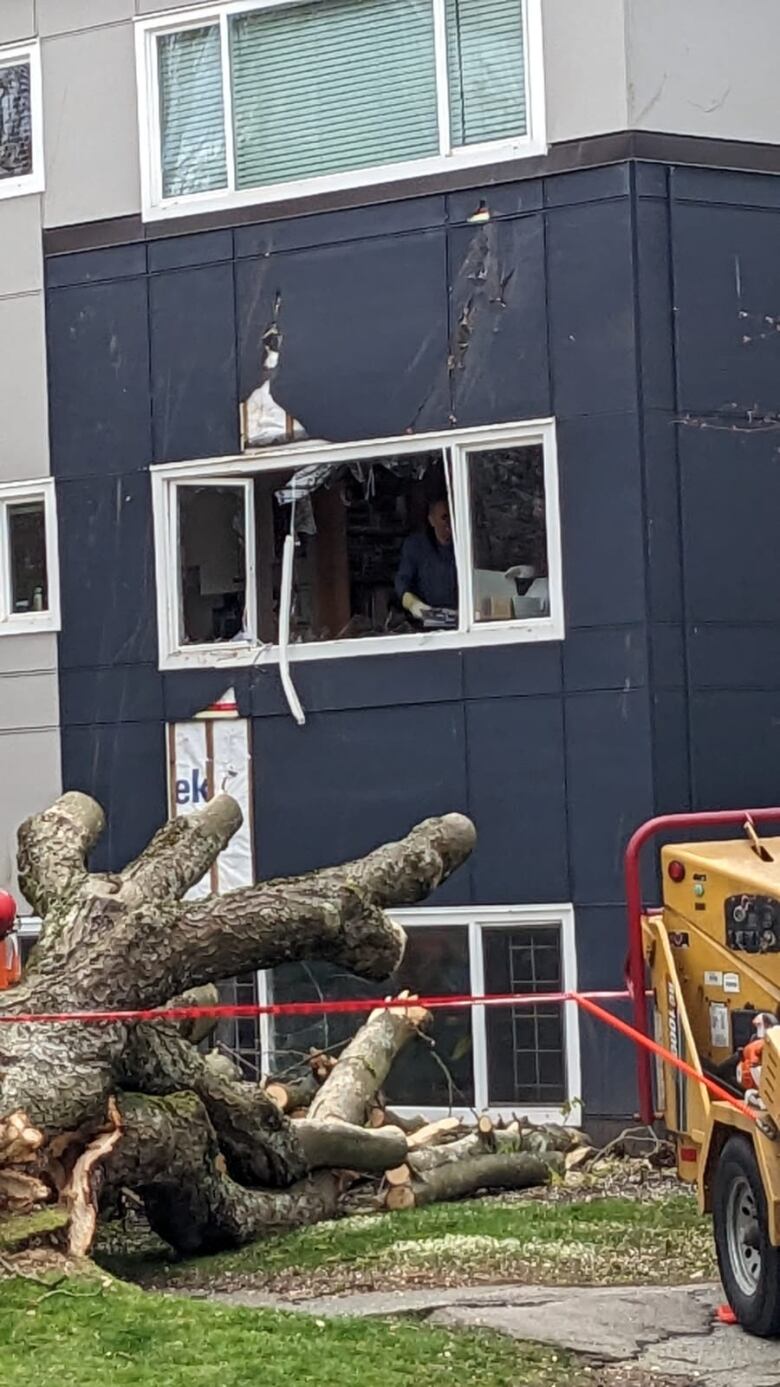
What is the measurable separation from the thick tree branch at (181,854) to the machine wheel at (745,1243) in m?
3.07

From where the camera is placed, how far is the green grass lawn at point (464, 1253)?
10391 mm

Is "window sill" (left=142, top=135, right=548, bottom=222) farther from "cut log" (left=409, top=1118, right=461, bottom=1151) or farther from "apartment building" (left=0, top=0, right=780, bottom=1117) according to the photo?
"cut log" (left=409, top=1118, right=461, bottom=1151)

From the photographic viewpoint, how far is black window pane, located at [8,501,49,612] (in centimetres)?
1590

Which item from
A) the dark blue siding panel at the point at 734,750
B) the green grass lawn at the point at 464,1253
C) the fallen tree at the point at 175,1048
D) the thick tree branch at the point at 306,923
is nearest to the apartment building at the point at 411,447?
the dark blue siding panel at the point at 734,750

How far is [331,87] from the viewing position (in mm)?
14867

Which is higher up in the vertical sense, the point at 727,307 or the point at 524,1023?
the point at 727,307

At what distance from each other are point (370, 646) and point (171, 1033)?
4.10 meters

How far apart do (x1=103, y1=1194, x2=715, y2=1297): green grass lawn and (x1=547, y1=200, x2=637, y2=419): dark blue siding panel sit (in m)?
4.77

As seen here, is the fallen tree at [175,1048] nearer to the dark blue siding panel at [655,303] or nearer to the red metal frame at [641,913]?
the red metal frame at [641,913]

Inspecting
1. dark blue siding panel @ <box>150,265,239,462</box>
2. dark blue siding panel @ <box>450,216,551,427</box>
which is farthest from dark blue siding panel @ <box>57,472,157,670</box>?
dark blue siding panel @ <box>450,216,551,427</box>

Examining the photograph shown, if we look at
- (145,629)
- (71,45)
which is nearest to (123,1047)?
(145,629)

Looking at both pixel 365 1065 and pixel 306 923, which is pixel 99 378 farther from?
pixel 306 923

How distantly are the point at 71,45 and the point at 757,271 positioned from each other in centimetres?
486

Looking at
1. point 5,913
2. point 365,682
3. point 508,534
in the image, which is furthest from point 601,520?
point 5,913
